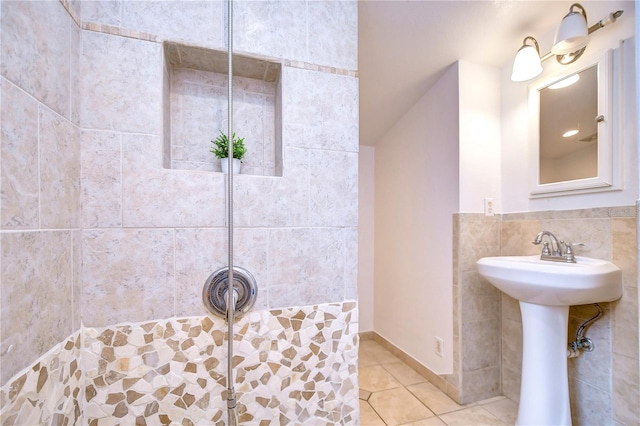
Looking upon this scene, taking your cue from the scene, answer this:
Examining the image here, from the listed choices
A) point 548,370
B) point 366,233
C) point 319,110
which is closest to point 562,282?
point 548,370

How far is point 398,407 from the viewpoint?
141 centimetres

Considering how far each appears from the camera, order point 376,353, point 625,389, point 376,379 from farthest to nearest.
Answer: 1. point 376,353
2. point 376,379
3. point 625,389

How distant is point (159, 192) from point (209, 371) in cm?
58

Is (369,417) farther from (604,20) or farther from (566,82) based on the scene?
(604,20)

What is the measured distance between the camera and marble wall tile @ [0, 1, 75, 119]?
50 centimetres

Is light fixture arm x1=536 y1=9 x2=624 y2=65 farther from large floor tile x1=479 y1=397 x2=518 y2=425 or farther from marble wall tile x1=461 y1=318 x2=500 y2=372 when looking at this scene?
large floor tile x1=479 y1=397 x2=518 y2=425

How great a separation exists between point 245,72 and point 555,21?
1.56 meters

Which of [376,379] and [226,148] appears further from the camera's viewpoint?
[376,379]

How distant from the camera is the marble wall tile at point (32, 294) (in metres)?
0.49

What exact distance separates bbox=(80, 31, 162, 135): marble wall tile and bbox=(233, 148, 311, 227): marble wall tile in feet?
1.05

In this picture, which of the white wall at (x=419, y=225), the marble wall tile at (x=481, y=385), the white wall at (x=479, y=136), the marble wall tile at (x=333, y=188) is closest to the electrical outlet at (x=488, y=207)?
the white wall at (x=479, y=136)

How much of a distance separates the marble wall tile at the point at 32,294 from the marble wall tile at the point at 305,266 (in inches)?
20.7

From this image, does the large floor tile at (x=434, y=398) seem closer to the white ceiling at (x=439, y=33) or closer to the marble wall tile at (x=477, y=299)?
the marble wall tile at (x=477, y=299)

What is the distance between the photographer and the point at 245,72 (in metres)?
0.94
